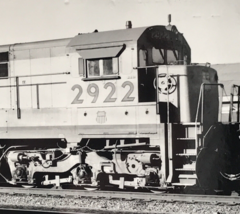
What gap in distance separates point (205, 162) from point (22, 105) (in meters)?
2.48

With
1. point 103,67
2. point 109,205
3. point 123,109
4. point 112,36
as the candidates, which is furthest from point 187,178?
point 112,36

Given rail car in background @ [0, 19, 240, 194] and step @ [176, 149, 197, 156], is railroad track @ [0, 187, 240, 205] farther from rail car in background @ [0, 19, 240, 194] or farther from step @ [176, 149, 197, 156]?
step @ [176, 149, 197, 156]

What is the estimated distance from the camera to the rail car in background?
447cm

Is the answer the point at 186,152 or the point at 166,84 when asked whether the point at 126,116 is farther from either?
the point at 186,152

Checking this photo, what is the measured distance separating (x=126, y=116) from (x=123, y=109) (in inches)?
3.5

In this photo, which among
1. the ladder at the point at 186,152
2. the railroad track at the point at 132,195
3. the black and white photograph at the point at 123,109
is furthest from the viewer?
the ladder at the point at 186,152

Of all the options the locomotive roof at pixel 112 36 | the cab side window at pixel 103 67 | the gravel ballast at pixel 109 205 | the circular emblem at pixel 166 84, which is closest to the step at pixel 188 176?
the gravel ballast at pixel 109 205

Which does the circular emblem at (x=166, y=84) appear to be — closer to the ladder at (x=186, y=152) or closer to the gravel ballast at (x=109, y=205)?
the ladder at (x=186, y=152)

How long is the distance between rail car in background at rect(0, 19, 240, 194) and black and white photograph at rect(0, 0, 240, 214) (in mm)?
13

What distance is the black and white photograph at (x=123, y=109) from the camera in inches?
168

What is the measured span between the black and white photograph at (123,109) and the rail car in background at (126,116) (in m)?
0.01

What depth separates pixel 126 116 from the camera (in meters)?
4.57

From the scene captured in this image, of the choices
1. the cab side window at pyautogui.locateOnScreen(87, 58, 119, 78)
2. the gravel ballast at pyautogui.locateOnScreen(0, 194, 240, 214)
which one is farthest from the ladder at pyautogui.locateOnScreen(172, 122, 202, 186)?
the cab side window at pyautogui.locateOnScreen(87, 58, 119, 78)

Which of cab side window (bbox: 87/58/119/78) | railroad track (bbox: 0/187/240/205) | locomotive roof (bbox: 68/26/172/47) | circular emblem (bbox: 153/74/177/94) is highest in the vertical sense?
locomotive roof (bbox: 68/26/172/47)
